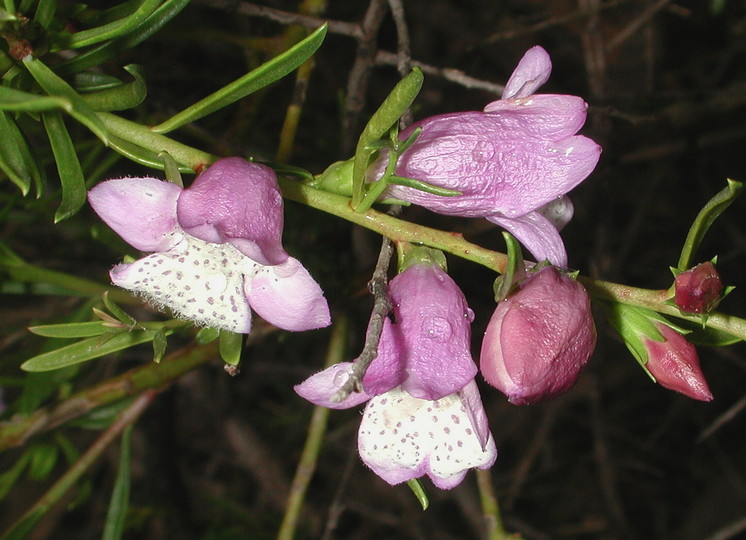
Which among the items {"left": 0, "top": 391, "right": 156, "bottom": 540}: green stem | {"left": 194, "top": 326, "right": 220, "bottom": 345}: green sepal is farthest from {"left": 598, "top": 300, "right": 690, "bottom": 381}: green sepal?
{"left": 0, "top": 391, "right": 156, "bottom": 540}: green stem

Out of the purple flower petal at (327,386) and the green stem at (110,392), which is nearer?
the purple flower petal at (327,386)

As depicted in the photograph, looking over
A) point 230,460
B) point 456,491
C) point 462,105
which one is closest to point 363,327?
Result: point 456,491

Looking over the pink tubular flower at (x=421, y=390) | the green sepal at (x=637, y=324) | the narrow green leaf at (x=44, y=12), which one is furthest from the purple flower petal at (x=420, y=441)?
the narrow green leaf at (x=44, y=12)

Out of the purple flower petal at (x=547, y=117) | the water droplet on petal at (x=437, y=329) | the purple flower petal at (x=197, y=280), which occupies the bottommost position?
the purple flower petal at (x=197, y=280)

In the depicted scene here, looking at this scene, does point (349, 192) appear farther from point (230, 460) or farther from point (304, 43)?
point (230, 460)

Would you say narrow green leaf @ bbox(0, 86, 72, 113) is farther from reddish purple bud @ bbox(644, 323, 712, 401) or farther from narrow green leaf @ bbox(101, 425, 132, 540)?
narrow green leaf @ bbox(101, 425, 132, 540)

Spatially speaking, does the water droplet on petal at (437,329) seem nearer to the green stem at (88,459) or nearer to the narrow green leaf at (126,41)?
the narrow green leaf at (126,41)
